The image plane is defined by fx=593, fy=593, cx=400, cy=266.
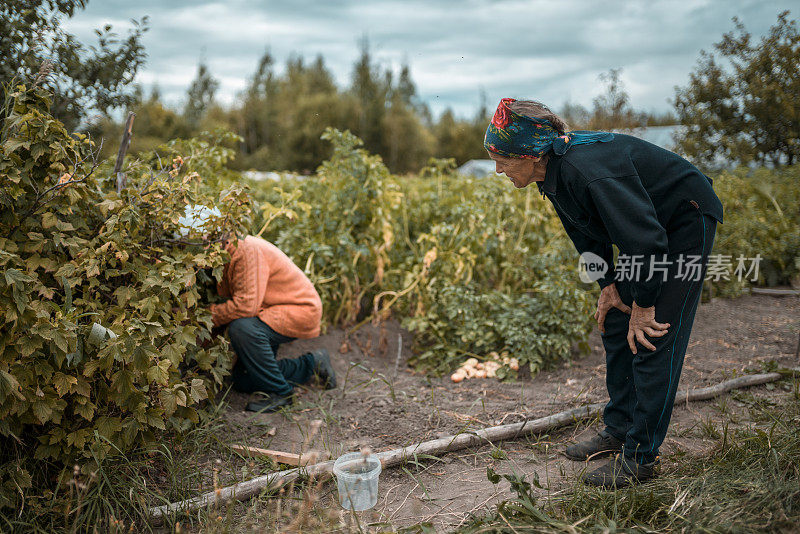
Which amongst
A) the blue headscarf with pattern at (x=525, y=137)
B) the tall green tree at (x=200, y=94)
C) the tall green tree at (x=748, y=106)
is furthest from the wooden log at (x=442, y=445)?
the tall green tree at (x=200, y=94)

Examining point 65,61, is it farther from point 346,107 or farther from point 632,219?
point 346,107

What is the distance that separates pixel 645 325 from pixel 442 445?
1203 millimetres

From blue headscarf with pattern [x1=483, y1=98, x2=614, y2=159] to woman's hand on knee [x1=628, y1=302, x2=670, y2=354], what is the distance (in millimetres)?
716

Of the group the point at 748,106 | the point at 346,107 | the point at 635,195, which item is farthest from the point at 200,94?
the point at 635,195

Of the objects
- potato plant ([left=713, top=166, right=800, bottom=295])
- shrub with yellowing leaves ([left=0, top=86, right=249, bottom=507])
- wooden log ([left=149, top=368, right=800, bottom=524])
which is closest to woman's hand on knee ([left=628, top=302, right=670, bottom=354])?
wooden log ([left=149, top=368, right=800, bottom=524])

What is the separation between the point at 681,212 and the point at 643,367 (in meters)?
0.67

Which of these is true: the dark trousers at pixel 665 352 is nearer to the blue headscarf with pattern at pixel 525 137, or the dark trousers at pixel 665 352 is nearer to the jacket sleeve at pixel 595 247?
the jacket sleeve at pixel 595 247

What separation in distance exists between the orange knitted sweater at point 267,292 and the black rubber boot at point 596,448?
5.79ft

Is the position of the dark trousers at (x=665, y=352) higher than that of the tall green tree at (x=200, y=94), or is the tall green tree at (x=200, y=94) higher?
the tall green tree at (x=200, y=94)

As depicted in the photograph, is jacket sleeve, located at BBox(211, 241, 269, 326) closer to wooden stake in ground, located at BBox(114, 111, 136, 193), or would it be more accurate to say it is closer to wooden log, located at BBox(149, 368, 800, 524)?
wooden stake in ground, located at BBox(114, 111, 136, 193)

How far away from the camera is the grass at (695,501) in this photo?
208 cm

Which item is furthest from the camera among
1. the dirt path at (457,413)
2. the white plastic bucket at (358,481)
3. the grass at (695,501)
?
the dirt path at (457,413)

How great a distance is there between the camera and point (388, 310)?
489 cm

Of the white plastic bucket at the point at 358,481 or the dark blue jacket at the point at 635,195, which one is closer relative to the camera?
the dark blue jacket at the point at 635,195
